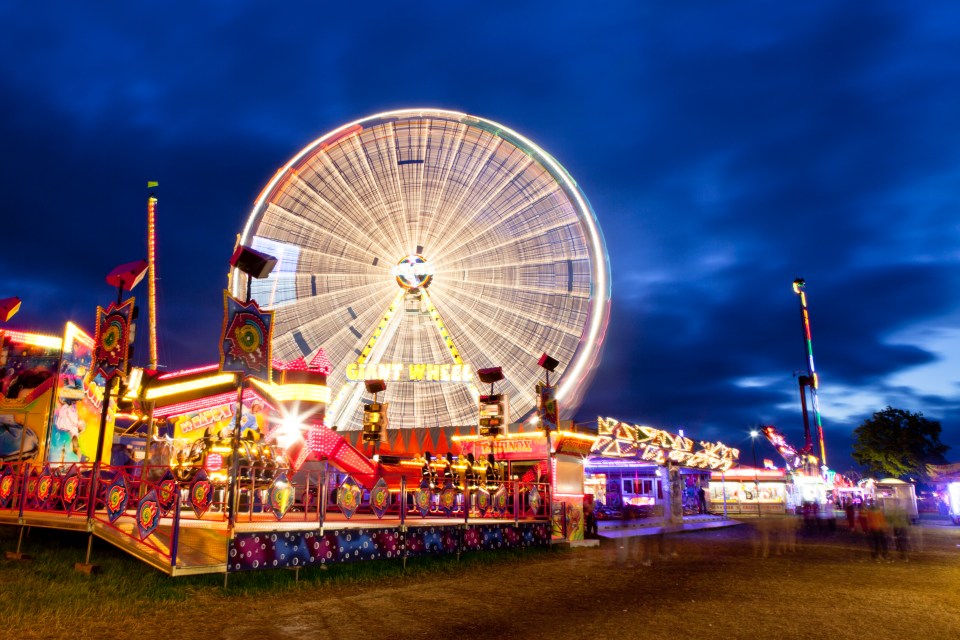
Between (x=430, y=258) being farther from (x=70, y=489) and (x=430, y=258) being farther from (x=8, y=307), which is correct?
(x=70, y=489)

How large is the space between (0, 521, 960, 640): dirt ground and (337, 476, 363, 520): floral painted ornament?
4.48ft

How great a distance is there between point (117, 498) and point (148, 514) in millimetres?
1009

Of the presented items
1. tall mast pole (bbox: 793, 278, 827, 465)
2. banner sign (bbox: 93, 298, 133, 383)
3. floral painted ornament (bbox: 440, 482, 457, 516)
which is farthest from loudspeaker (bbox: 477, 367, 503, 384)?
tall mast pole (bbox: 793, 278, 827, 465)

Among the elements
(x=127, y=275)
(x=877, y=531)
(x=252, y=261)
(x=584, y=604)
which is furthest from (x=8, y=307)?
(x=877, y=531)

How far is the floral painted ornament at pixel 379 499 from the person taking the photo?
13.7 meters

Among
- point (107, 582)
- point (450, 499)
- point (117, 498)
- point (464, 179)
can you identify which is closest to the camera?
point (107, 582)

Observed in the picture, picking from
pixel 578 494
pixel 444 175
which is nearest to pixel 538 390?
pixel 578 494

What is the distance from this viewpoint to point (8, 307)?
2192 centimetres

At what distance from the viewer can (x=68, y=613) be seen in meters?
8.61

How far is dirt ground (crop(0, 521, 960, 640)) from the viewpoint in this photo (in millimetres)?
8305

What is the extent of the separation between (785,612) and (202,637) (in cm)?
790

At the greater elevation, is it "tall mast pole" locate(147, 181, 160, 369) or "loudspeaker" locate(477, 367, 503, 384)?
"tall mast pole" locate(147, 181, 160, 369)

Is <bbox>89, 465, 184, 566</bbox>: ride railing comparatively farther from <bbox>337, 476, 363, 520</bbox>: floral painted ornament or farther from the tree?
the tree

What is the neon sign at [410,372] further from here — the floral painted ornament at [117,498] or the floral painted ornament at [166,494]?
the floral painted ornament at [166,494]
